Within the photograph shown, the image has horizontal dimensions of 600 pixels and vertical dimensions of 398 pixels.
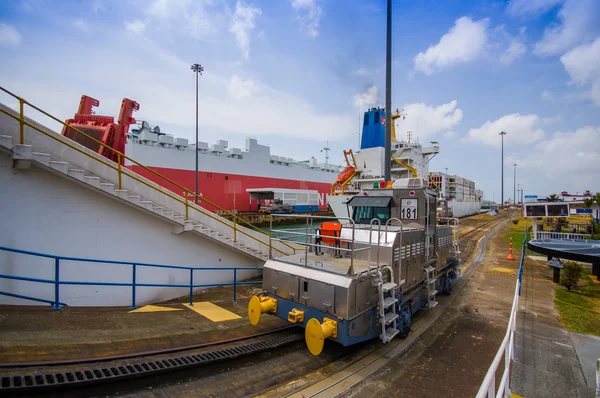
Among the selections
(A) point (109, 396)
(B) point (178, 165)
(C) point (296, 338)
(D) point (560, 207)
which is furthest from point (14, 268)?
(B) point (178, 165)

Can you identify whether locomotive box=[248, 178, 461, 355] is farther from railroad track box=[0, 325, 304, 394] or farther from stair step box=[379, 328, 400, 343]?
railroad track box=[0, 325, 304, 394]

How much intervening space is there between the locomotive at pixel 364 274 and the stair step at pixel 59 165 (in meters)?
4.87

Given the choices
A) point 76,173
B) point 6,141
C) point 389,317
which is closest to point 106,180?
point 76,173

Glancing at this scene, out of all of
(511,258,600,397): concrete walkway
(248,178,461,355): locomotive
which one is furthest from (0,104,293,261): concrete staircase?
(511,258,600,397): concrete walkway

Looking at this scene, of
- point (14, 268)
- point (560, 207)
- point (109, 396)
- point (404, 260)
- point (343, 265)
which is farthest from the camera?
point (560, 207)

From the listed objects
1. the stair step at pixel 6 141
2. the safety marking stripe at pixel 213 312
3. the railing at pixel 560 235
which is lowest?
the safety marking stripe at pixel 213 312

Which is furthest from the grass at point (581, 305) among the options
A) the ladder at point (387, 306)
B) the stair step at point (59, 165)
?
the stair step at point (59, 165)

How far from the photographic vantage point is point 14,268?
6.09 metres

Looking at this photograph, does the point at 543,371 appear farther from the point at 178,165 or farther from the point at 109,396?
the point at 178,165

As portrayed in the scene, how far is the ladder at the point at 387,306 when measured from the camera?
462 cm

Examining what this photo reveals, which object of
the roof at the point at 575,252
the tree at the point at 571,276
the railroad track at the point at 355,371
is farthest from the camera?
the tree at the point at 571,276

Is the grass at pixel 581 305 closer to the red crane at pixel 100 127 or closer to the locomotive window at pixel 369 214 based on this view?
the locomotive window at pixel 369 214

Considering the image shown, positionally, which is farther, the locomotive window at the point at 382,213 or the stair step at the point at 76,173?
the locomotive window at the point at 382,213

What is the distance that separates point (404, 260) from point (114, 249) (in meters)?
6.81
